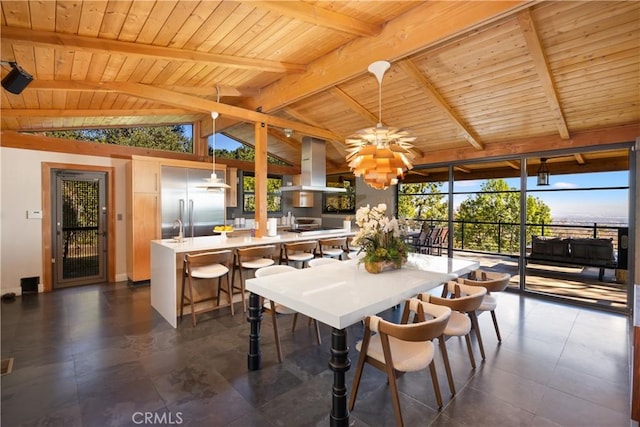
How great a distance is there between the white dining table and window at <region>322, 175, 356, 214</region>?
428 cm

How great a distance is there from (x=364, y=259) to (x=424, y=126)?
3146 millimetres

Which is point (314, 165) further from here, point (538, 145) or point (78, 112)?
point (78, 112)

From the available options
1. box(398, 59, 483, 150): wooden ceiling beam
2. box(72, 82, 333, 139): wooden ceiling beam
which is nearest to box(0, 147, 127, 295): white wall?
box(72, 82, 333, 139): wooden ceiling beam

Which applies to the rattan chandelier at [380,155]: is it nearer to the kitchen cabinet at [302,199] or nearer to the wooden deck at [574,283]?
the wooden deck at [574,283]

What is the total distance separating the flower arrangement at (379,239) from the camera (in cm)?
262

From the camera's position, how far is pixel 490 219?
7.68 meters

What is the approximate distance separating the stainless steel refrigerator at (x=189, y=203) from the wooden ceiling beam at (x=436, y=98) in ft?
12.1

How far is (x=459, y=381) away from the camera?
2.28m

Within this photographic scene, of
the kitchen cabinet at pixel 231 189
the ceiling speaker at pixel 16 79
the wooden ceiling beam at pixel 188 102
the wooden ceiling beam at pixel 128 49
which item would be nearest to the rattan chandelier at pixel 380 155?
the wooden ceiling beam at pixel 128 49

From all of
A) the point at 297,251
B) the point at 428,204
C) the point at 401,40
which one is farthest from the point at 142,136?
the point at 428,204

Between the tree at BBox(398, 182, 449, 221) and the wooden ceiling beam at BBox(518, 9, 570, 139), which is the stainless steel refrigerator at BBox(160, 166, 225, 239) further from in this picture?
the wooden ceiling beam at BBox(518, 9, 570, 139)

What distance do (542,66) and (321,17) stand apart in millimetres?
2318

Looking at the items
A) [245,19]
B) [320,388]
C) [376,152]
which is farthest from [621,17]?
[320,388]

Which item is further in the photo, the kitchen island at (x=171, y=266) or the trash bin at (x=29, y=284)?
the trash bin at (x=29, y=284)
